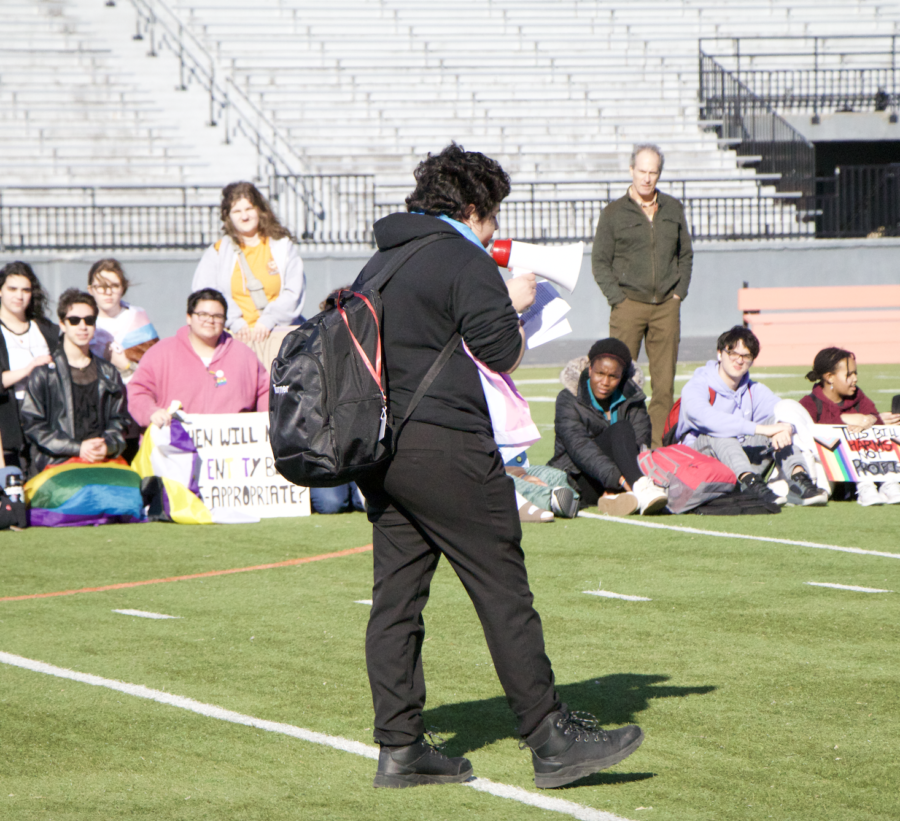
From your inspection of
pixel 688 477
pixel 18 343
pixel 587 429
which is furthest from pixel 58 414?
pixel 688 477

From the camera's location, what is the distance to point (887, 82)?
32344 mm

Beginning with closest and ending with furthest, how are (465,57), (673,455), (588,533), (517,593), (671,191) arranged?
(517,593) < (588,533) < (673,455) < (671,191) < (465,57)

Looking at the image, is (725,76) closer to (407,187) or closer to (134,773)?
(407,187)

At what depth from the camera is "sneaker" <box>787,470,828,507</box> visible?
9.59 meters

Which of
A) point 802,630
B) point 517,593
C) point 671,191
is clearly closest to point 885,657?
point 802,630

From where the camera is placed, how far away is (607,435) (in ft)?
31.1

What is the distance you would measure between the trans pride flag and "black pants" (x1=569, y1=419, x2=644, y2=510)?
298 cm

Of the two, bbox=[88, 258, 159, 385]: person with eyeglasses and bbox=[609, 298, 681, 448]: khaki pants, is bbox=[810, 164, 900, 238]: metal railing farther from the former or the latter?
bbox=[88, 258, 159, 385]: person with eyeglasses

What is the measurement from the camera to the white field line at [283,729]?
13.0 ft

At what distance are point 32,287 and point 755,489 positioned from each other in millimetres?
5068

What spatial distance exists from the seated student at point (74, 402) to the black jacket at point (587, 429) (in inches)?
116

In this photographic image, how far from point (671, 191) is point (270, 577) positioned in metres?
21.4

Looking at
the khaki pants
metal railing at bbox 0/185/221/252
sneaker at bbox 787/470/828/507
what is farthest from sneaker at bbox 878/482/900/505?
metal railing at bbox 0/185/221/252

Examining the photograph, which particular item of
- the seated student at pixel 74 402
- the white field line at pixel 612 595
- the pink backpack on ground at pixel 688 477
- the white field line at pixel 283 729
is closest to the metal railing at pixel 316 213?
the seated student at pixel 74 402
